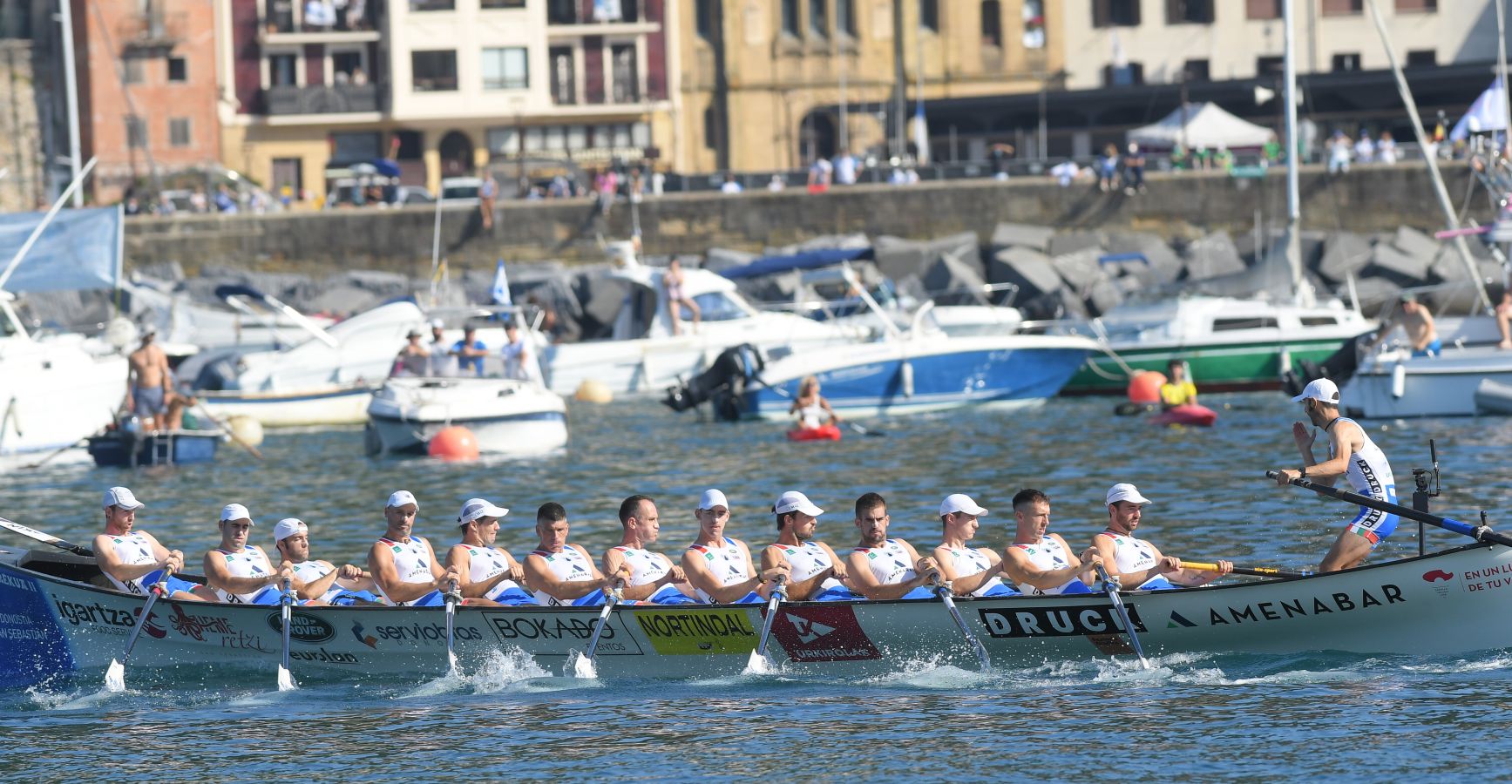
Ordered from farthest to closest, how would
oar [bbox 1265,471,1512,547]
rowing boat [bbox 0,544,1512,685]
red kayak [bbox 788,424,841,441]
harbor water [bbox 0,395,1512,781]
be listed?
red kayak [bbox 788,424,841,441]
rowing boat [bbox 0,544,1512,685]
oar [bbox 1265,471,1512,547]
harbor water [bbox 0,395,1512,781]

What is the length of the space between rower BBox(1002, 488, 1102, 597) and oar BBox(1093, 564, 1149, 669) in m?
0.28

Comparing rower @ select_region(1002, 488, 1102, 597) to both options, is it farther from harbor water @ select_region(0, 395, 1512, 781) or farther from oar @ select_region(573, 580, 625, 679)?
oar @ select_region(573, 580, 625, 679)

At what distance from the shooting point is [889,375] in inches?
1380

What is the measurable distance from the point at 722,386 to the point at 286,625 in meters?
18.7

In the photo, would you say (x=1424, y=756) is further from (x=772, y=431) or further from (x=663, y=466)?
(x=772, y=431)

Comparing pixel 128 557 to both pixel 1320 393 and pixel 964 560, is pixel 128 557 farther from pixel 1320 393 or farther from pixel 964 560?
pixel 1320 393

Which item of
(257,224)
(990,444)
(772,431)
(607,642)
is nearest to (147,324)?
(257,224)

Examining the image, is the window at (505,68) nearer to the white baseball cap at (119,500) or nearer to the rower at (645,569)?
the white baseball cap at (119,500)

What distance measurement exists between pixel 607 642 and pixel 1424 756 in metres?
5.81

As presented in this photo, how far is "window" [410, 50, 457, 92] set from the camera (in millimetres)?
66812

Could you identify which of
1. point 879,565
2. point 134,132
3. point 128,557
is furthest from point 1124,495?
point 134,132

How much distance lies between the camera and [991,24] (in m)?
69.1

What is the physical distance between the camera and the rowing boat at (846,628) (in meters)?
15.1

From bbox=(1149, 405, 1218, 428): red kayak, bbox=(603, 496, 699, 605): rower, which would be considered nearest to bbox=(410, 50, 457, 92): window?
bbox=(1149, 405, 1218, 428): red kayak
